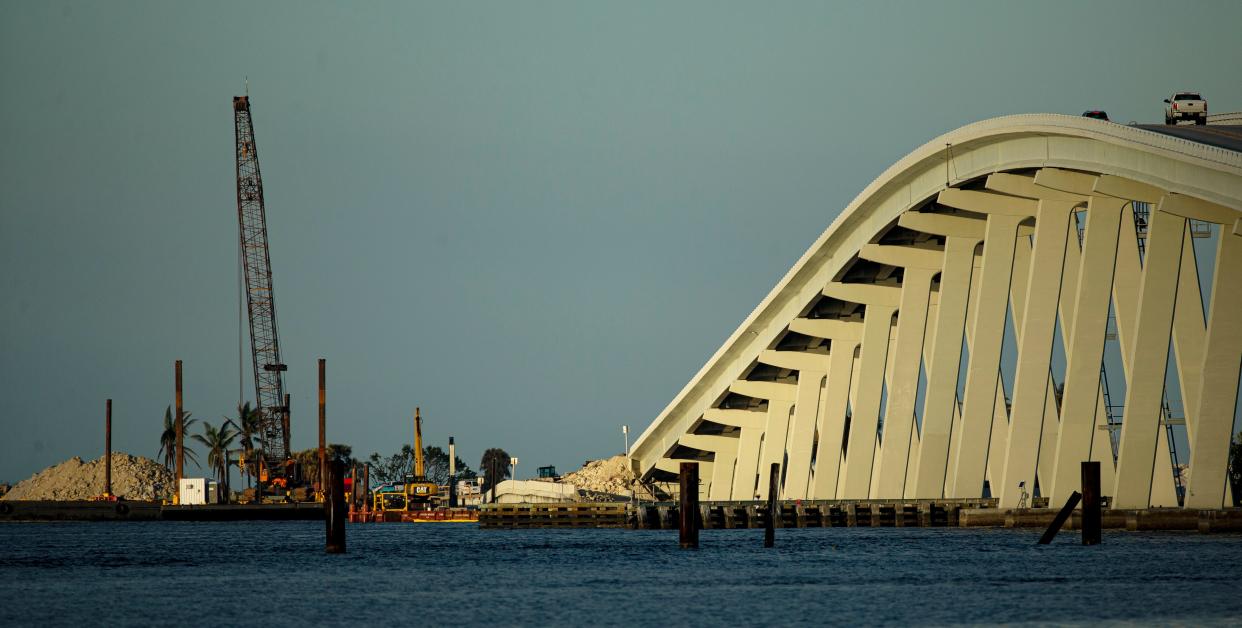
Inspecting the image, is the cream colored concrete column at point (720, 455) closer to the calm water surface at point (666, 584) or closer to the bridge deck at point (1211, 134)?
the calm water surface at point (666, 584)

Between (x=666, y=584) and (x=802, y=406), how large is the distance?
47.8 metres

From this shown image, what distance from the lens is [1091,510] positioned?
54594 mm

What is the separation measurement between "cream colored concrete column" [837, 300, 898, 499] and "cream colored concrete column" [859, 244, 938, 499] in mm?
3463

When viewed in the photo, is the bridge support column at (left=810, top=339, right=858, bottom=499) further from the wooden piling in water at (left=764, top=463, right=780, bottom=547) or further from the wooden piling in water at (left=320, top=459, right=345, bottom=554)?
the wooden piling in water at (left=320, top=459, right=345, bottom=554)

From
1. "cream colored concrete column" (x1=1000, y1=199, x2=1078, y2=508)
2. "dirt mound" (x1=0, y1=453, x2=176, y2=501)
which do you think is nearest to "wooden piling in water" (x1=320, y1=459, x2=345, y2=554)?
"cream colored concrete column" (x1=1000, y1=199, x2=1078, y2=508)

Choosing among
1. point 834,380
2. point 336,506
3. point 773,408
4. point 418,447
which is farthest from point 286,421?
point 336,506

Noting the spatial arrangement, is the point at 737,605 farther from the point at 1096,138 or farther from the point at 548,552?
the point at 548,552

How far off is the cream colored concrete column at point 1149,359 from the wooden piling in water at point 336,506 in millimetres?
26272

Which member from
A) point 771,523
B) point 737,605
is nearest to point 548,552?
point 771,523

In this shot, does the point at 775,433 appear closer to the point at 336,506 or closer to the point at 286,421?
the point at 336,506

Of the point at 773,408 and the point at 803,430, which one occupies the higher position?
the point at 773,408

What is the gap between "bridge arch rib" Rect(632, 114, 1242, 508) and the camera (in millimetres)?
54438

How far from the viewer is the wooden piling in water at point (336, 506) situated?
192 ft

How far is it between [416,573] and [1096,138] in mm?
26797
